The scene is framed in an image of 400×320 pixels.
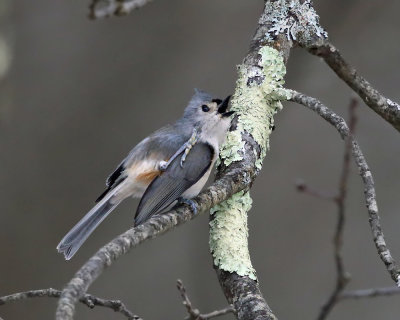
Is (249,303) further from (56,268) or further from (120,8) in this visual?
(56,268)

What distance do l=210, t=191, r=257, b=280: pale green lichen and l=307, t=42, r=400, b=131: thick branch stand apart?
57 cm

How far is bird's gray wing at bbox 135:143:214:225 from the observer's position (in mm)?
2697

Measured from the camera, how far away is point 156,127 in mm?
4742

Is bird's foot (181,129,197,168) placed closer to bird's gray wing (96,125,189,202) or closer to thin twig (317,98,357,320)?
bird's gray wing (96,125,189,202)

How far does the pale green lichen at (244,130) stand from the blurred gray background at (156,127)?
160 cm

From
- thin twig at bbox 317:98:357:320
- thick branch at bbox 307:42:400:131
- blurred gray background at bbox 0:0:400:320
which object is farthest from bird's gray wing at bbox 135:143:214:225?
blurred gray background at bbox 0:0:400:320

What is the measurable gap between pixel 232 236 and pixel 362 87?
73 centimetres

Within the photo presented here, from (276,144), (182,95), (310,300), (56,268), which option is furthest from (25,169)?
(310,300)

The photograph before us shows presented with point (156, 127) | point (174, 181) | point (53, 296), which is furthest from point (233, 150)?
point (156, 127)

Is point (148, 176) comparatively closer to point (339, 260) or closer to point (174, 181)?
point (174, 181)

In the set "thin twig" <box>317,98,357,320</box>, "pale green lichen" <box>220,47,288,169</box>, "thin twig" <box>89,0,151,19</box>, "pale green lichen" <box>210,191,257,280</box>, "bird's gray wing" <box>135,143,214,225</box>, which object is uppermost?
"pale green lichen" <box>220,47,288,169</box>

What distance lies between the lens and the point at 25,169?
4668mm

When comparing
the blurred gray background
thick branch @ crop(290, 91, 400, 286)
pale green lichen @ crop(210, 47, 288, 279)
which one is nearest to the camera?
thick branch @ crop(290, 91, 400, 286)

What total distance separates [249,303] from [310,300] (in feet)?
8.01
